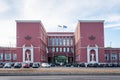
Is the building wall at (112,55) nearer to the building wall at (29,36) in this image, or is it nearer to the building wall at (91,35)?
the building wall at (91,35)

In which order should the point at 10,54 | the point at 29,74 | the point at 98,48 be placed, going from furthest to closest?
1. the point at 10,54
2. the point at 98,48
3. the point at 29,74

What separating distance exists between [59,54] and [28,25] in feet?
116

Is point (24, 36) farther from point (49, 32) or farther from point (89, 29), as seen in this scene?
point (49, 32)

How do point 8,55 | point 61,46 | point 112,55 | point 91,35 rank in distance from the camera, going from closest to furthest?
point 91,35 → point 8,55 → point 112,55 → point 61,46

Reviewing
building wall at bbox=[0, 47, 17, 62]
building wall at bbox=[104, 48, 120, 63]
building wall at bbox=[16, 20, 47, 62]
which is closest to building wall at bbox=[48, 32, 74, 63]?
building wall at bbox=[104, 48, 120, 63]

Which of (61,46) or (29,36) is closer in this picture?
(29,36)

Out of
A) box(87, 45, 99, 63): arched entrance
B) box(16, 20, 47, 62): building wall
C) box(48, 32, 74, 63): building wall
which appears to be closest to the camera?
box(87, 45, 99, 63): arched entrance

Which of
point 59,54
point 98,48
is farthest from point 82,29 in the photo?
point 59,54

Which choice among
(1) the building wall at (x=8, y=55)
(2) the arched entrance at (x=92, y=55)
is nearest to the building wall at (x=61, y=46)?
(1) the building wall at (x=8, y=55)

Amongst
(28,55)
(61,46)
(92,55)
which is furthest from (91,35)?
(61,46)

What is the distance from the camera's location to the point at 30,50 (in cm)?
7112

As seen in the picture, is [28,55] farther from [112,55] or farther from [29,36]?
[112,55]

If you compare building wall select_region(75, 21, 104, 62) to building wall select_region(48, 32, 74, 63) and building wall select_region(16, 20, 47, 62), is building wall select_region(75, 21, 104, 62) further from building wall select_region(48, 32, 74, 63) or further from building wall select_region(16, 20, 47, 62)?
building wall select_region(48, 32, 74, 63)

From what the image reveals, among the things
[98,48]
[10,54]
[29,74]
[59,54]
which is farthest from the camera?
[59,54]
